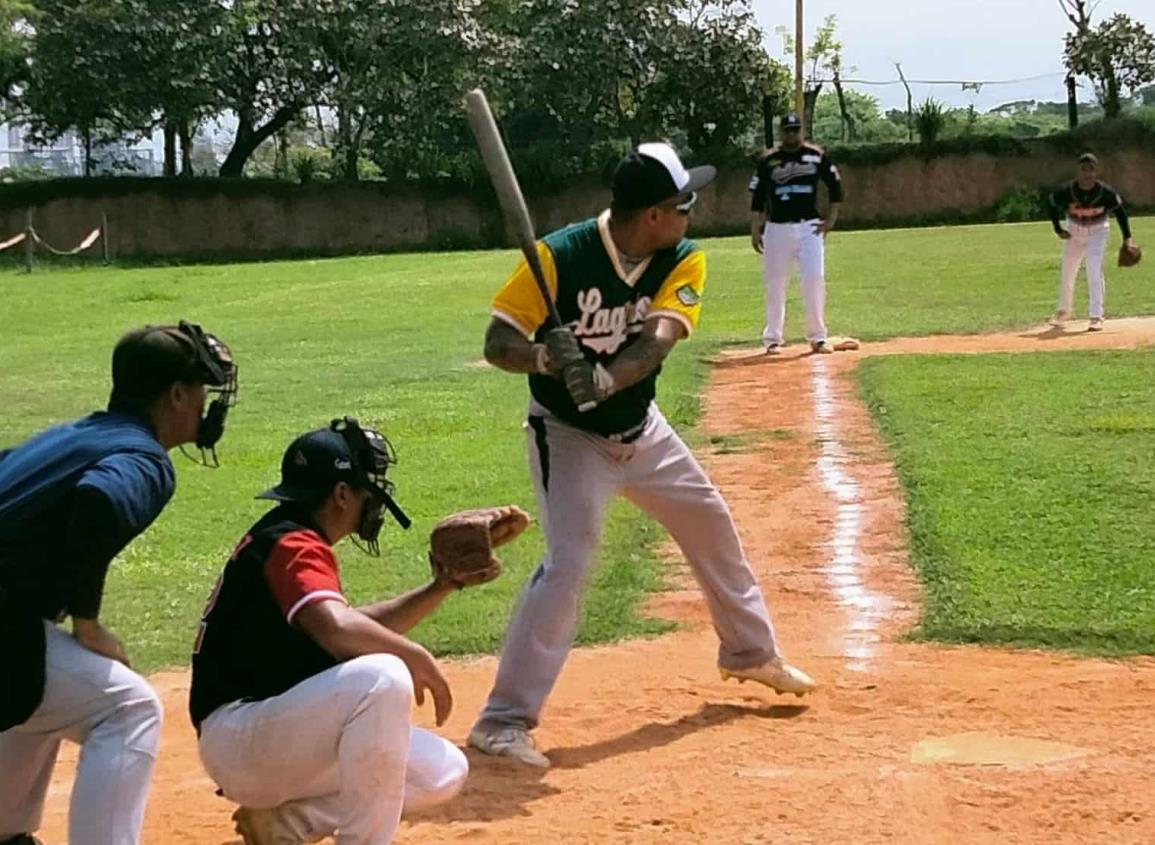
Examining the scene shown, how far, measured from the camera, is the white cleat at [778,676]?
19.4 ft

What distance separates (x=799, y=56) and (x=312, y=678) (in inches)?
1457

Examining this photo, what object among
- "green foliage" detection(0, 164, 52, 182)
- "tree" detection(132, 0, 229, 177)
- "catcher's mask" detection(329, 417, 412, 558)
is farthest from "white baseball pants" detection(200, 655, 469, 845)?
"green foliage" detection(0, 164, 52, 182)

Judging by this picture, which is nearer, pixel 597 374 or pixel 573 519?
pixel 597 374

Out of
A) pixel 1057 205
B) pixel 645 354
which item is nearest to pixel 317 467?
pixel 645 354

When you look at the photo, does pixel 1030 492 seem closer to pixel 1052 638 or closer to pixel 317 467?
pixel 1052 638

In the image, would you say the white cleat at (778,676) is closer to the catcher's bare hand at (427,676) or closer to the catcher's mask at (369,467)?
the catcher's bare hand at (427,676)

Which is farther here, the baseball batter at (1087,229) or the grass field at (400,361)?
the baseball batter at (1087,229)

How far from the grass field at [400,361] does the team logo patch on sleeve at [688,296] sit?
1.97 m

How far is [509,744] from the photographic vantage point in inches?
211

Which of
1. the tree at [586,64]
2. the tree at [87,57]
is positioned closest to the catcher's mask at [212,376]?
→ the tree at [87,57]

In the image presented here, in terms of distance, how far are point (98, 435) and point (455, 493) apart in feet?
20.2

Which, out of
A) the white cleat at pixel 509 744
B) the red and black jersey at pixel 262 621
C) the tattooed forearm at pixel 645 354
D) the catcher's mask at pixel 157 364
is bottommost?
the white cleat at pixel 509 744

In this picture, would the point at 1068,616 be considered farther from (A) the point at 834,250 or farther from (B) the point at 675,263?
(A) the point at 834,250

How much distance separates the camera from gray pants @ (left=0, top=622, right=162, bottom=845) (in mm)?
3867
